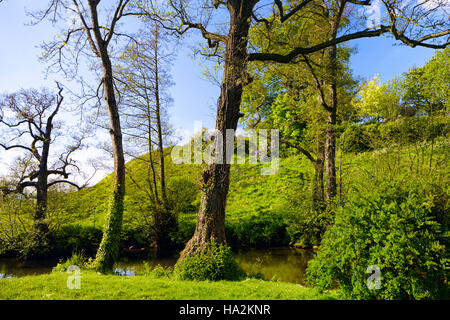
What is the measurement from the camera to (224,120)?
6.84m

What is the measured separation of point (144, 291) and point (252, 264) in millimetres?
5660

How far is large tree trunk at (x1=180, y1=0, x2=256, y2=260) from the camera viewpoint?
6.59 metres

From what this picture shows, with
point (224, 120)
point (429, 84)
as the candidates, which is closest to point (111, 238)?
point (224, 120)

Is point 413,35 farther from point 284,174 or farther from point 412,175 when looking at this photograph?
point 284,174

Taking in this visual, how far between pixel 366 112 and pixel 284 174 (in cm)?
1697

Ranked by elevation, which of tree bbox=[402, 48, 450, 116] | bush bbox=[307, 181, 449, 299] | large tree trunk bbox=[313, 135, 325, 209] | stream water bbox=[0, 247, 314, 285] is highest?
tree bbox=[402, 48, 450, 116]

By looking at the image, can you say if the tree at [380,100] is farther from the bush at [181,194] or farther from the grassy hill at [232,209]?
the bush at [181,194]

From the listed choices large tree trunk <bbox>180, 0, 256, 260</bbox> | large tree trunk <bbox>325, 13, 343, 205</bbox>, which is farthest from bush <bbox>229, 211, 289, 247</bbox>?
large tree trunk <bbox>180, 0, 256, 260</bbox>

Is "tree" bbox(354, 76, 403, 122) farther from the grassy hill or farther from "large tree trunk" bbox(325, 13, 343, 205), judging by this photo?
"large tree trunk" bbox(325, 13, 343, 205)

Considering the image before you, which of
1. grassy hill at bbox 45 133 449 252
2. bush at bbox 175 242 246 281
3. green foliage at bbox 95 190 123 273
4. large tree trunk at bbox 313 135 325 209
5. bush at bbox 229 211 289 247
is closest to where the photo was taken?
bush at bbox 175 242 246 281

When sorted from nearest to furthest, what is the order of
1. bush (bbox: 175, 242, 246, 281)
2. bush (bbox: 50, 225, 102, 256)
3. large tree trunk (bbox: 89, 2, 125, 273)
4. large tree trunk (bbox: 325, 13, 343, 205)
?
1. bush (bbox: 175, 242, 246, 281)
2. large tree trunk (bbox: 89, 2, 125, 273)
3. large tree trunk (bbox: 325, 13, 343, 205)
4. bush (bbox: 50, 225, 102, 256)

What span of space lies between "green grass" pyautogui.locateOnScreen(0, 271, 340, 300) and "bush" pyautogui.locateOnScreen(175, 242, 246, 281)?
65 cm

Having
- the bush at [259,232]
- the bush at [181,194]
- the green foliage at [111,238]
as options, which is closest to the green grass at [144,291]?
the green foliage at [111,238]

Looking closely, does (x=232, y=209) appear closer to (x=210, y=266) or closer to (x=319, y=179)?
(x=319, y=179)
